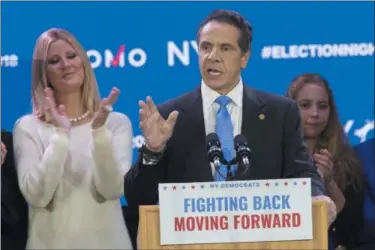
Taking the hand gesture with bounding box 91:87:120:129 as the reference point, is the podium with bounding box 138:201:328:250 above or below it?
below

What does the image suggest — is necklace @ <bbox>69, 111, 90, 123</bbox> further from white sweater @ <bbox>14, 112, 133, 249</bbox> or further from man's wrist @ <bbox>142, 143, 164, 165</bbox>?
man's wrist @ <bbox>142, 143, 164, 165</bbox>

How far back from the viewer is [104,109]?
124 inches

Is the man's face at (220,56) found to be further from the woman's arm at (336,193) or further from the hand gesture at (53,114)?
the woman's arm at (336,193)

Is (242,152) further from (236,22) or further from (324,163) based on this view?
(324,163)

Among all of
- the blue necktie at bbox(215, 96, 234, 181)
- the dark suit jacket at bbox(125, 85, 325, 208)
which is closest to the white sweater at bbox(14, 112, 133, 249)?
the dark suit jacket at bbox(125, 85, 325, 208)

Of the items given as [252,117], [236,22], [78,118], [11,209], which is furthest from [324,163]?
[11,209]

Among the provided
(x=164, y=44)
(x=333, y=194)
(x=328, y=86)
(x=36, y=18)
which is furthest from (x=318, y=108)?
(x=36, y=18)

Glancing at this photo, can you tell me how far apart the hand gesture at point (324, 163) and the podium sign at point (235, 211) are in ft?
4.49

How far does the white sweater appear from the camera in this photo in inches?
132

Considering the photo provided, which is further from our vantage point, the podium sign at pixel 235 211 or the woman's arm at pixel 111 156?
the woman's arm at pixel 111 156

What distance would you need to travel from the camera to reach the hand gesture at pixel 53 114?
3.33 m

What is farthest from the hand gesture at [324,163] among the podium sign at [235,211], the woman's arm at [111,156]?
the podium sign at [235,211]

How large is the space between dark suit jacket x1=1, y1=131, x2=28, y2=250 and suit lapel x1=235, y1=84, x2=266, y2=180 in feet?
3.36

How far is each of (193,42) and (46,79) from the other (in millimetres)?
773
